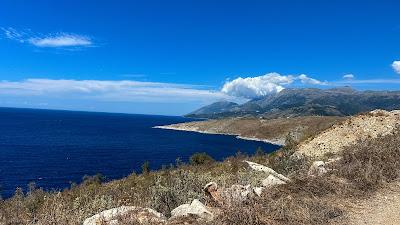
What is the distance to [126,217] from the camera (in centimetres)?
848

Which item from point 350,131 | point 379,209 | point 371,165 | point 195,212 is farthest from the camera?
point 350,131

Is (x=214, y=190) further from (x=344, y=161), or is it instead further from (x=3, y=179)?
(x=3, y=179)

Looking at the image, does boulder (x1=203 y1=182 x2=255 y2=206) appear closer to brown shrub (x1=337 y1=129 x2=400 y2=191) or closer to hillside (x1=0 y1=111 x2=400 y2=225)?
hillside (x1=0 y1=111 x2=400 y2=225)

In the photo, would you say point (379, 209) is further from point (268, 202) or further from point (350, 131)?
point (350, 131)

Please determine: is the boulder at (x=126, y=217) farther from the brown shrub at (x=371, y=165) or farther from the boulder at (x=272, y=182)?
the brown shrub at (x=371, y=165)

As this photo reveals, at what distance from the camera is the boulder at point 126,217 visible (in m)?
8.38

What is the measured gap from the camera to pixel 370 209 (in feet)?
34.5

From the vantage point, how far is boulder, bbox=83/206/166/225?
838cm

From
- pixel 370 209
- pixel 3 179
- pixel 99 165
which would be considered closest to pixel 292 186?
pixel 370 209

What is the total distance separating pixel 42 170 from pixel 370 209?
83583 millimetres

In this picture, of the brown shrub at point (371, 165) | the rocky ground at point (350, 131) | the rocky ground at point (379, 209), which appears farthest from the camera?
the rocky ground at point (350, 131)

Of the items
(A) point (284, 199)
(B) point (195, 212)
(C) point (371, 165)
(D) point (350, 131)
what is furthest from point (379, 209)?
(D) point (350, 131)

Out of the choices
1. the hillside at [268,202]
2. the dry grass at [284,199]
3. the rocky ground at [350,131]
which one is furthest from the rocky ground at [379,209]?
the rocky ground at [350,131]

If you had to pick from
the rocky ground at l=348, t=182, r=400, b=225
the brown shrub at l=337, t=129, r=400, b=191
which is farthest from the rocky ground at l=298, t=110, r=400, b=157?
the rocky ground at l=348, t=182, r=400, b=225
